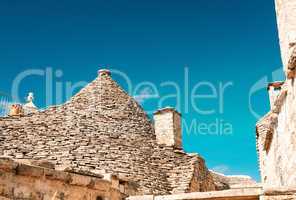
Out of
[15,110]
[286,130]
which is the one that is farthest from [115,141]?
[286,130]

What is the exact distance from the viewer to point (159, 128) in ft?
55.9

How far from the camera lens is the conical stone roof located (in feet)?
49.7

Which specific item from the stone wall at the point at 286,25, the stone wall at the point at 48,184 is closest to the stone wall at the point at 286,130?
the stone wall at the point at 286,25

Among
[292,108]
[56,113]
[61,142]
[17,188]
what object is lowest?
[17,188]

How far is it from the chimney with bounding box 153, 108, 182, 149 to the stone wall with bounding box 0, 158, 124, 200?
9.71 metres

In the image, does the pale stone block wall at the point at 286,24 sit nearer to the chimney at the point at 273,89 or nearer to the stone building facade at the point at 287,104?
the stone building facade at the point at 287,104

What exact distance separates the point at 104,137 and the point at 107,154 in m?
0.87

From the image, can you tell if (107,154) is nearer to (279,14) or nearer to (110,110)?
(110,110)

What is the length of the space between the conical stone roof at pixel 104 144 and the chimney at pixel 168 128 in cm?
35

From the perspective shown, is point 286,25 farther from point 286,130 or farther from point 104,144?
point 104,144

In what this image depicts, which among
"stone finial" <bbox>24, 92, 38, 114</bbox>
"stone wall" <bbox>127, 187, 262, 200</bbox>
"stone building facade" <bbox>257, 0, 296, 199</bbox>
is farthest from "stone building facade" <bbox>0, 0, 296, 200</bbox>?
"stone finial" <bbox>24, 92, 38, 114</bbox>

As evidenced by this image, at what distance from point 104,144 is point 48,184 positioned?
31.5ft

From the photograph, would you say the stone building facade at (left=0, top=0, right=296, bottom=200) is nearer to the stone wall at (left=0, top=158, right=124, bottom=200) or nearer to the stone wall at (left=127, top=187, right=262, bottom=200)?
the stone wall at (left=0, top=158, right=124, bottom=200)

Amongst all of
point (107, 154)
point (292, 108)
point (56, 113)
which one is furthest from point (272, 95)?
point (56, 113)
